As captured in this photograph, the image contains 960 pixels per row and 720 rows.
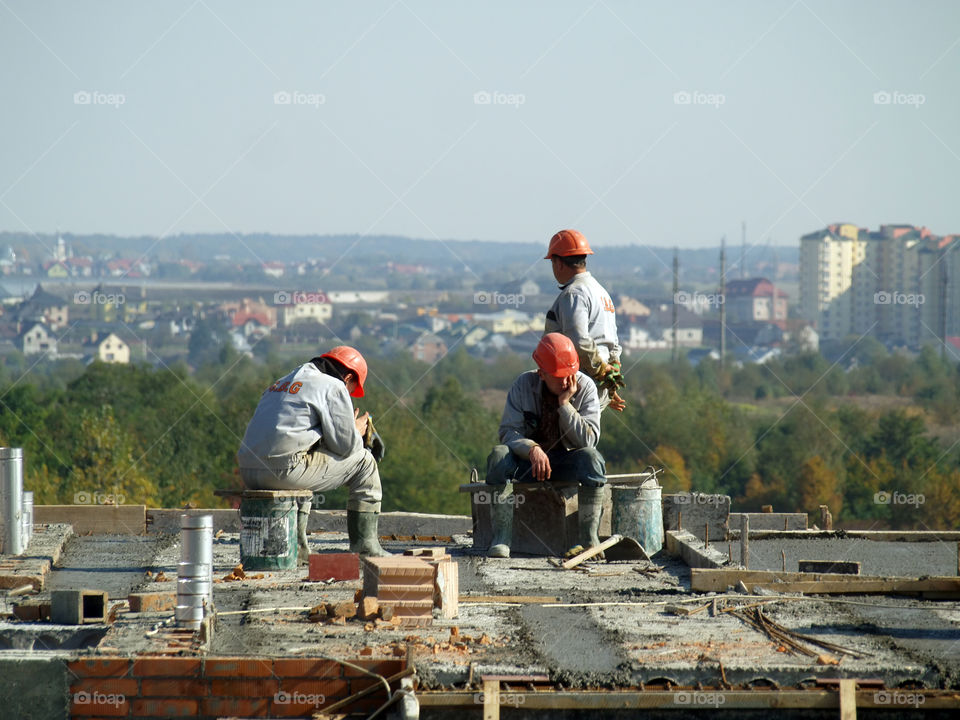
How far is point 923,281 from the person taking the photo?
350 ft

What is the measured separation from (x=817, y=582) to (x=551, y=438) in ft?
7.34

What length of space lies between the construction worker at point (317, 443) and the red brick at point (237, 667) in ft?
8.81

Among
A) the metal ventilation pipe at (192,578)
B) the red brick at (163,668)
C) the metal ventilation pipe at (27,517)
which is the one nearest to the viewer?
the red brick at (163,668)

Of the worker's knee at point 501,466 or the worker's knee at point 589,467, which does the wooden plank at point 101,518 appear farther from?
the worker's knee at point 589,467

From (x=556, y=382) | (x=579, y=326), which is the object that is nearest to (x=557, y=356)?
(x=556, y=382)

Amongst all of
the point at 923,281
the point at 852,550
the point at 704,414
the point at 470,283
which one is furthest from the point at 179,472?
the point at 470,283

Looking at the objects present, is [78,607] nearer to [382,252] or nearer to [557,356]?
[557,356]

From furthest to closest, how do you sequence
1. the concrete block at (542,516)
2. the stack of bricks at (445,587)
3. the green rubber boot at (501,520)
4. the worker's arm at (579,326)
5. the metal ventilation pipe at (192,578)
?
the worker's arm at (579,326), the concrete block at (542,516), the green rubber boot at (501,520), the stack of bricks at (445,587), the metal ventilation pipe at (192,578)

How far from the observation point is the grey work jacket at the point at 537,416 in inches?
345

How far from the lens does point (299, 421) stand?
329 inches

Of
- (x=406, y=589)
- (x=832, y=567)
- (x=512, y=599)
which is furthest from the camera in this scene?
(x=832, y=567)

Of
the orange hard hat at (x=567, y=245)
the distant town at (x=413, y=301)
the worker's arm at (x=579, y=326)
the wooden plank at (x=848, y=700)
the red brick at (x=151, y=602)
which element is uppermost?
the distant town at (x=413, y=301)

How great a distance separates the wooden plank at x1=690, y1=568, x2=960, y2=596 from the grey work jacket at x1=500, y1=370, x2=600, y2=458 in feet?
5.03

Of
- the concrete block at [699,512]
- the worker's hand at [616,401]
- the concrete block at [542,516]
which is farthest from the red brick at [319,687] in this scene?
the concrete block at [699,512]
